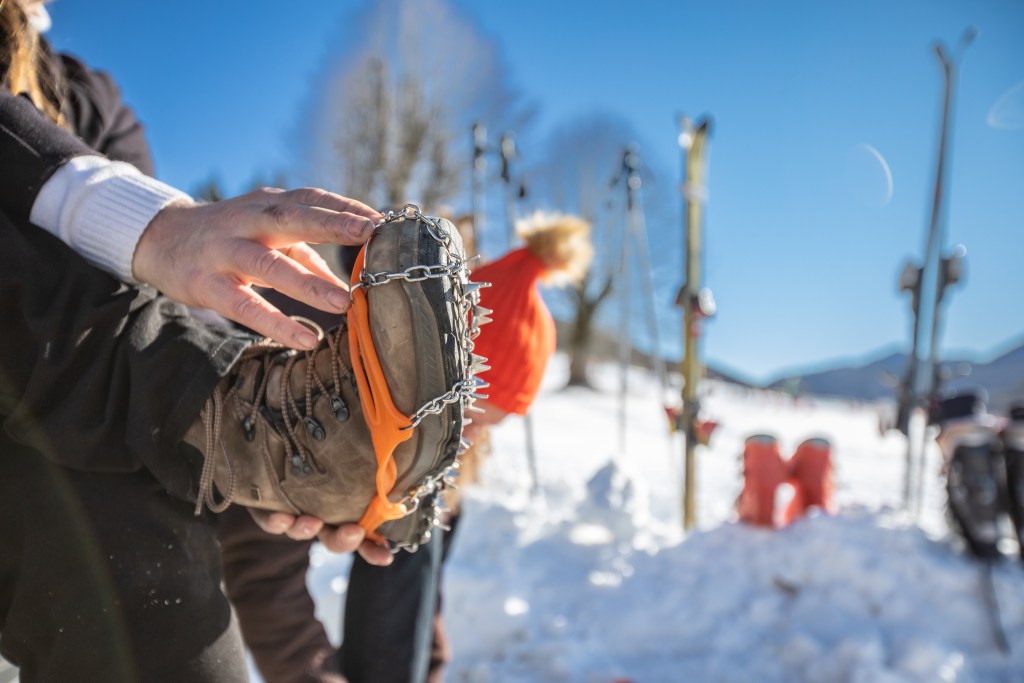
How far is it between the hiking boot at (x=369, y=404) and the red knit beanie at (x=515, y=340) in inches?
13.6

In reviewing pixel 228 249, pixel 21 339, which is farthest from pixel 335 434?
pixel 21 339

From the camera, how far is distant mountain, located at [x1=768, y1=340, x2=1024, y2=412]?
3.22 meters

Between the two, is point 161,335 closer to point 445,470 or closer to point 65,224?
point 65,224

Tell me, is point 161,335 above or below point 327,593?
above

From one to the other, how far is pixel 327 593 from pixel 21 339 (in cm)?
153

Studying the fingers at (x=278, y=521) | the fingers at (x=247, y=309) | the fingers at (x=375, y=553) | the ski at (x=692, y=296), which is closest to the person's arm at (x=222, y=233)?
the fingers at (x=247, y=309)

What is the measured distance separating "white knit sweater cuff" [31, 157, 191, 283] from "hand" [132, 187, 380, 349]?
0.02 metres

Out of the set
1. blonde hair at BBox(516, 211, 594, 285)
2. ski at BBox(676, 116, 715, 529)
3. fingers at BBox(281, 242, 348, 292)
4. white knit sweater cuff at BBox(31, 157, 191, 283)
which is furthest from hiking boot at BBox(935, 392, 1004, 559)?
white knit sweater cuff at BBox(31, 157, 191, 283)

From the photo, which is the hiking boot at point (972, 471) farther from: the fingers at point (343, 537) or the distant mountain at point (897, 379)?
the fingers at point (343, 537)

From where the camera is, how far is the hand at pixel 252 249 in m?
0.67

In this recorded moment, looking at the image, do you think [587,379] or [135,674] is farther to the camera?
[587,379]

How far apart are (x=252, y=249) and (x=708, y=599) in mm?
1938

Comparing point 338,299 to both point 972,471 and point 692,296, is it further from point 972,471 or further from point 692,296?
point 692,296

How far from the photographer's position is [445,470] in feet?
2.55
